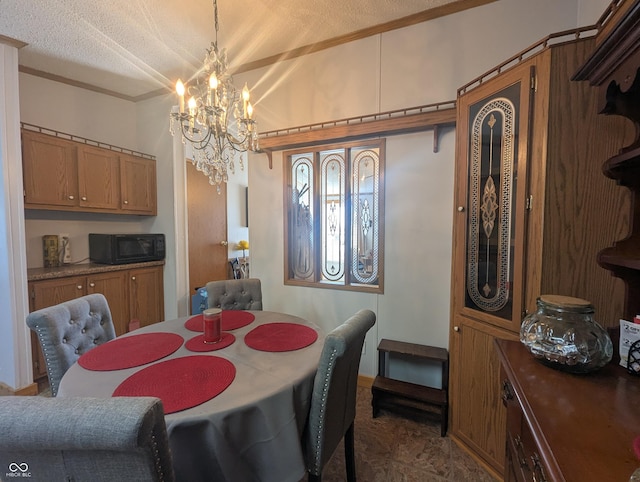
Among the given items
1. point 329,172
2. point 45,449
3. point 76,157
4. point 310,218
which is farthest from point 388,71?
point 76,157

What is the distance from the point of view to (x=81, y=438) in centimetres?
63

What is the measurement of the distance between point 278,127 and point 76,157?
200 centimetres

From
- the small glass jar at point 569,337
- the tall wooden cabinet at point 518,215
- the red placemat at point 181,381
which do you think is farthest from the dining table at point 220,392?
the tall wooden cabinet at point 518,215

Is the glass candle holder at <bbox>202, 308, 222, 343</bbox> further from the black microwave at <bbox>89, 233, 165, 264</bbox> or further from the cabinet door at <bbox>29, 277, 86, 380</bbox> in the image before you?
the black microwave at <bbox>89, 233, 165, 264</bbox>

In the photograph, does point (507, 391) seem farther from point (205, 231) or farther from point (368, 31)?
point (205, 231)

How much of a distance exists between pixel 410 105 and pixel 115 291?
3.36 metres

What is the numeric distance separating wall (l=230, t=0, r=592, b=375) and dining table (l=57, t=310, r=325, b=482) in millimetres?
1149

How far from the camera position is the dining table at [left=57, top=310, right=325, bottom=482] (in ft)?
3.25

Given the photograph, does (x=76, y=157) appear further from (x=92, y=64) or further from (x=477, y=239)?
(x=477, y=239)

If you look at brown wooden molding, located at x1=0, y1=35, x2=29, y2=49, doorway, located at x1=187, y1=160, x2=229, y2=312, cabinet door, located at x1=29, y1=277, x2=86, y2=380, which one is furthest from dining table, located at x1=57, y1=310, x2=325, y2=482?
brown wooden molding, located at x1=0, y1=35, x2=29, y2=49

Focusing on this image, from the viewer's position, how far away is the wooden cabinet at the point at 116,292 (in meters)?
2.48

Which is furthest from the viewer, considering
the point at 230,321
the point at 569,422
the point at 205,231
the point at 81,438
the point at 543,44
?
the point at 205,231

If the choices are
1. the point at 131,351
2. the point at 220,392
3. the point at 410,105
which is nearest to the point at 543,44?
the point at 410,105

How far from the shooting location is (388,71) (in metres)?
2.36
